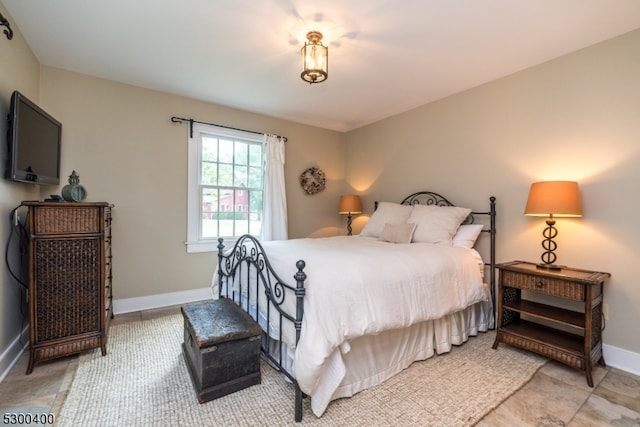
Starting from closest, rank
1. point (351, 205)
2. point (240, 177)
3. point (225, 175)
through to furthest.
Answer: point (225, 175) < point (240, 177) < point (351, 205)

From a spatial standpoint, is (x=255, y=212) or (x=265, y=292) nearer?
(x=265, y=292)

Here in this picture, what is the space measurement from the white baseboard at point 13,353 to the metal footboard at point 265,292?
1.41 metres

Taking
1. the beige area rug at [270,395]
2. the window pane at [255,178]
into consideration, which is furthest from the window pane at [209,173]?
the beige area rug at [270,395]

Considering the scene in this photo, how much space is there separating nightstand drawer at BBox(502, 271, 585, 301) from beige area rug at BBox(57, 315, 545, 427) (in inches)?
21.4

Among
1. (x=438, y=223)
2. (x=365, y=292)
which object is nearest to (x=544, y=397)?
(x=365, y=292)

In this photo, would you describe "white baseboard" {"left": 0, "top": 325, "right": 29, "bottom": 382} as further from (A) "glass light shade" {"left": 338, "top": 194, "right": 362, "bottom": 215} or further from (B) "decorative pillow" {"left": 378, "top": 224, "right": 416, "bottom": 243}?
(A) "glass light shade" {"left": 338, "top": 194, "right": 362, "bottom": 215}

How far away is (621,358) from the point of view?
2.19 metres

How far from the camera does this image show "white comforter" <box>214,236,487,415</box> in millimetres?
1577

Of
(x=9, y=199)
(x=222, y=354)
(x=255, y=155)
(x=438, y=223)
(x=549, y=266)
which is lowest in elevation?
(x=222, y=354)

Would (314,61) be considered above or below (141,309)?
above

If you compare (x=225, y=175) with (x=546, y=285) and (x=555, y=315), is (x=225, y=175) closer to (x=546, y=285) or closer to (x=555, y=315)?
(x=546, y=285)

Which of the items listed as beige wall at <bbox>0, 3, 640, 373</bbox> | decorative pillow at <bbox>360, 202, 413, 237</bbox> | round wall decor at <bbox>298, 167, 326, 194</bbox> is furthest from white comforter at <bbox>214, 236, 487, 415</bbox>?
round wall decor at <bbox>298, 167, 326, 194</bbox>

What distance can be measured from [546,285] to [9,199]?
3887 mm

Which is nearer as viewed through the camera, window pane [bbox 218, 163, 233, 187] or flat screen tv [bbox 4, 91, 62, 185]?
flat screen tv [bbox 4, 91, 62, 185]
